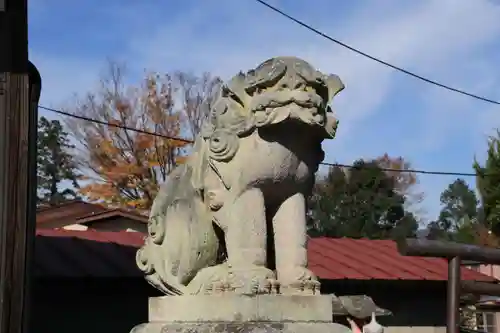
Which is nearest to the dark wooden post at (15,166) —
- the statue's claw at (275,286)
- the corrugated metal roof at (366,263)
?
the statue's claw at (275,286)

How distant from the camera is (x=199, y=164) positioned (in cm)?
353

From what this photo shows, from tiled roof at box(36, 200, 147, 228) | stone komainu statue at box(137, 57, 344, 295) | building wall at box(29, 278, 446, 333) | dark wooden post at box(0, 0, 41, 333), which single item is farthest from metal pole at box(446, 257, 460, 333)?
tiled roof at box(36, 200, 147, 228)

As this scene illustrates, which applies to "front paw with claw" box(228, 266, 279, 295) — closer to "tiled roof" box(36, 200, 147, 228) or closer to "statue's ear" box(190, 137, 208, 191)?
→ "statue's ear" box(190, 137, 208, 191)

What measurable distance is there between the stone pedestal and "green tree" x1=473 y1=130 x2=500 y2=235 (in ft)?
59.7

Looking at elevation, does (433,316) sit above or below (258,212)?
below

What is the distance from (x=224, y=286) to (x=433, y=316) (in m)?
7.93

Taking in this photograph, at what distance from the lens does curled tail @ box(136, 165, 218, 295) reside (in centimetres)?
341

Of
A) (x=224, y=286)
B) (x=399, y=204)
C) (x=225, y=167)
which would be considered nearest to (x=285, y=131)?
(x=225, y=167)

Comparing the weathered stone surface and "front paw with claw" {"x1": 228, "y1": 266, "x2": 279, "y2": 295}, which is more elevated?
"front paw with claw" {"x1": 228, "y1": 266, "x2": 279, "y2": 295}

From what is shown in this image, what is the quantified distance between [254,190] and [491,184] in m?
19.1

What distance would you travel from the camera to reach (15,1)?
439 cm

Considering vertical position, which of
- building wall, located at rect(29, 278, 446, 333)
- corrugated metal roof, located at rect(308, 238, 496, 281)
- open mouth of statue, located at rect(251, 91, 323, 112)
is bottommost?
building wall, located at rect(29, 278, 446, 333)

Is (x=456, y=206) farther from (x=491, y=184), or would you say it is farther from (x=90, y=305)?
→ (x=90, y=305)

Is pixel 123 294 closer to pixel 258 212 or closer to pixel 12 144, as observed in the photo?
pixel 12 144
